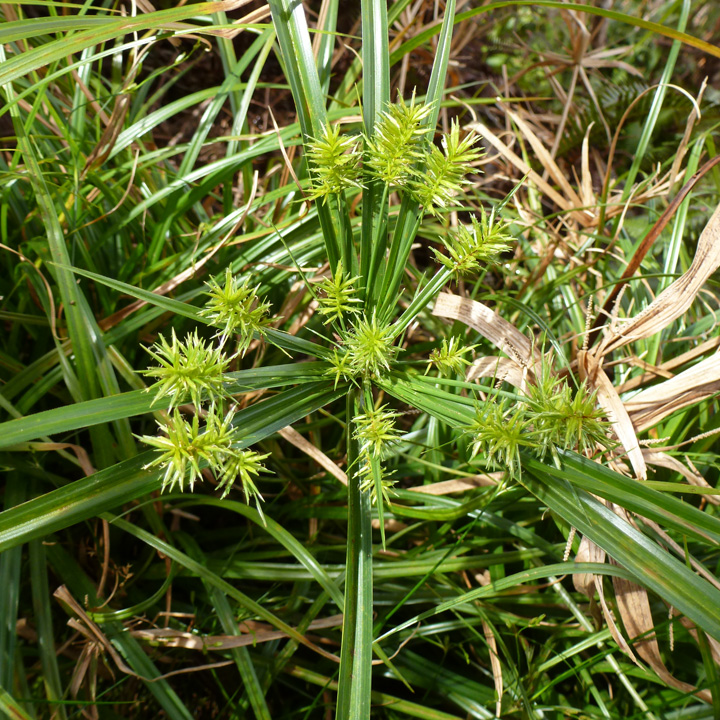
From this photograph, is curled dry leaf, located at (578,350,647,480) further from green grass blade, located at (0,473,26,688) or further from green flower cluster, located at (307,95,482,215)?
green grass blade, located at (0,473,26,688)

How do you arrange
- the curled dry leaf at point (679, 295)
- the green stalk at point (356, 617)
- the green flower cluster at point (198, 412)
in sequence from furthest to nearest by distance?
the curled dry leaf at point (679, 295) < the green stalk at point (356, 617) < the green flower cluster at point (198, 412)

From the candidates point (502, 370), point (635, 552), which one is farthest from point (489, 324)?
point (635, 552)

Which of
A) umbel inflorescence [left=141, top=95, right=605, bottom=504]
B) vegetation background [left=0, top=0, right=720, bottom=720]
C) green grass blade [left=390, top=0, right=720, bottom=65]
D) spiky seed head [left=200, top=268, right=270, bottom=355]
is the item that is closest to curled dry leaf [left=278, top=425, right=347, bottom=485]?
vegetation background [left=0, top=0, right=720, bottom=720]

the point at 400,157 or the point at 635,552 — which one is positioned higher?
the point at 400,157

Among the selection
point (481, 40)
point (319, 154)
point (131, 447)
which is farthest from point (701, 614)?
point (481, 40)

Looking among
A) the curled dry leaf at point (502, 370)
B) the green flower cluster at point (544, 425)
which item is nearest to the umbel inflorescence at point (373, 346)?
the green flower cluster at point (544, 425)

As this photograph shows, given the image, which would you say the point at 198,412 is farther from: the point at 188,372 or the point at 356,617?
the point at 356,617

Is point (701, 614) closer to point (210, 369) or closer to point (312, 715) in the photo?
point (210, 369)

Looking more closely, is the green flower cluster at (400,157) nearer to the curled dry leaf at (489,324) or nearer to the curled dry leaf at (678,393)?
the curled dry leaf at (489,324)
